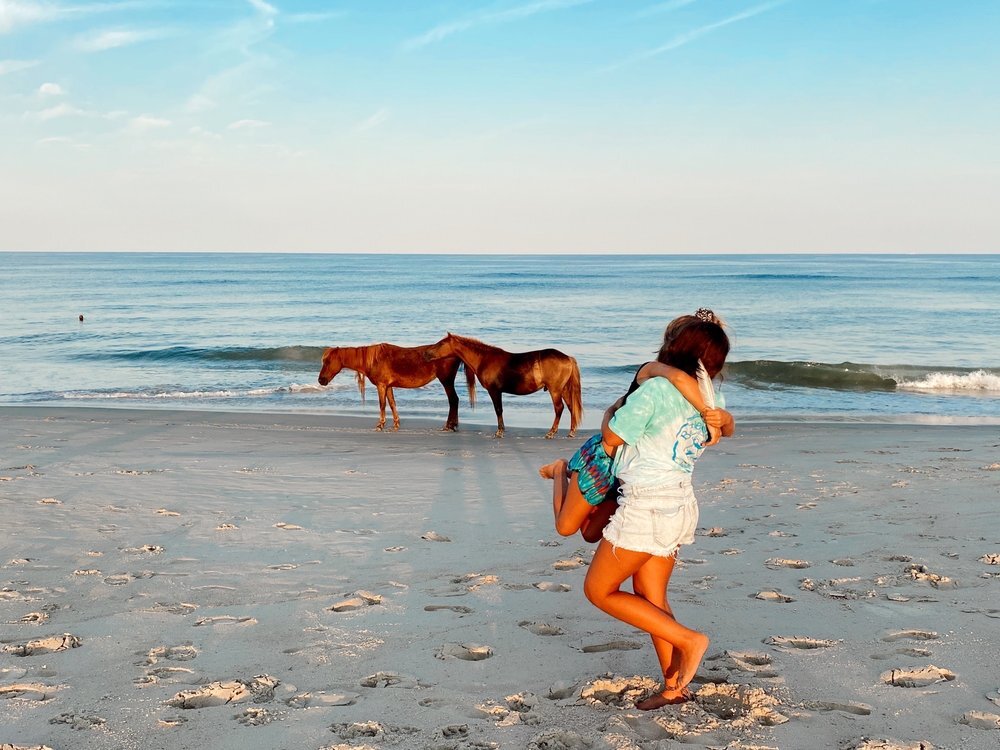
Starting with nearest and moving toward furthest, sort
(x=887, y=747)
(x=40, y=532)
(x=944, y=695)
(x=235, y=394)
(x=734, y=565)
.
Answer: (x=887, y=747), (x=944, y=695), (x=734, y=565), (x=40, y=532), (x=235, y=394)

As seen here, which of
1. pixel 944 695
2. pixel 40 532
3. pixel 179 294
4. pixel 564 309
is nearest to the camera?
pixel 944 695

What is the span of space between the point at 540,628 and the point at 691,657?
3.66ft

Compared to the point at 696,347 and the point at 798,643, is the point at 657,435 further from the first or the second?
the point at 798,643

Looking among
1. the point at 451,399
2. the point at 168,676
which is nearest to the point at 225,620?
the point at 168,676

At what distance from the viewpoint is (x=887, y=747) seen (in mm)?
3047

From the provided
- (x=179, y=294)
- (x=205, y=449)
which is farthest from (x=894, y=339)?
(x=179, y=294)

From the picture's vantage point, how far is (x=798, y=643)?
4.04 metres

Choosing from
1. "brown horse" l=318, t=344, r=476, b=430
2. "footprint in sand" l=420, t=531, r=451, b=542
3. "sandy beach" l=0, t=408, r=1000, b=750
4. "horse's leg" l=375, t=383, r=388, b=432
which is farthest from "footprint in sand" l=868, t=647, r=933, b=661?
"horse's leg" l=375, t=383, r=388, b=432

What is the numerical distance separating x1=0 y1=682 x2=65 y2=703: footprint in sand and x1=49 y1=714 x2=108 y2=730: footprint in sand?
0.21 metres

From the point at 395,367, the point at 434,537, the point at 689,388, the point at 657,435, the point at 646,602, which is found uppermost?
the point at 689,388

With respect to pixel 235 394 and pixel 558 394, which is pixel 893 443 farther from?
pixel 235 394

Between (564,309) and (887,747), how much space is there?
1508 inches

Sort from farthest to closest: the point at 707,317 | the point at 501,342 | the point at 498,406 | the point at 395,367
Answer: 1. the point at 501,342
2. the point at 395,367
3. the point at 498,406
4. the point at 707,317

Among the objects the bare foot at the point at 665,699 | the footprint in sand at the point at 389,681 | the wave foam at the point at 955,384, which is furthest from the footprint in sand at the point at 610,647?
the wave foam at the point at 955,384
